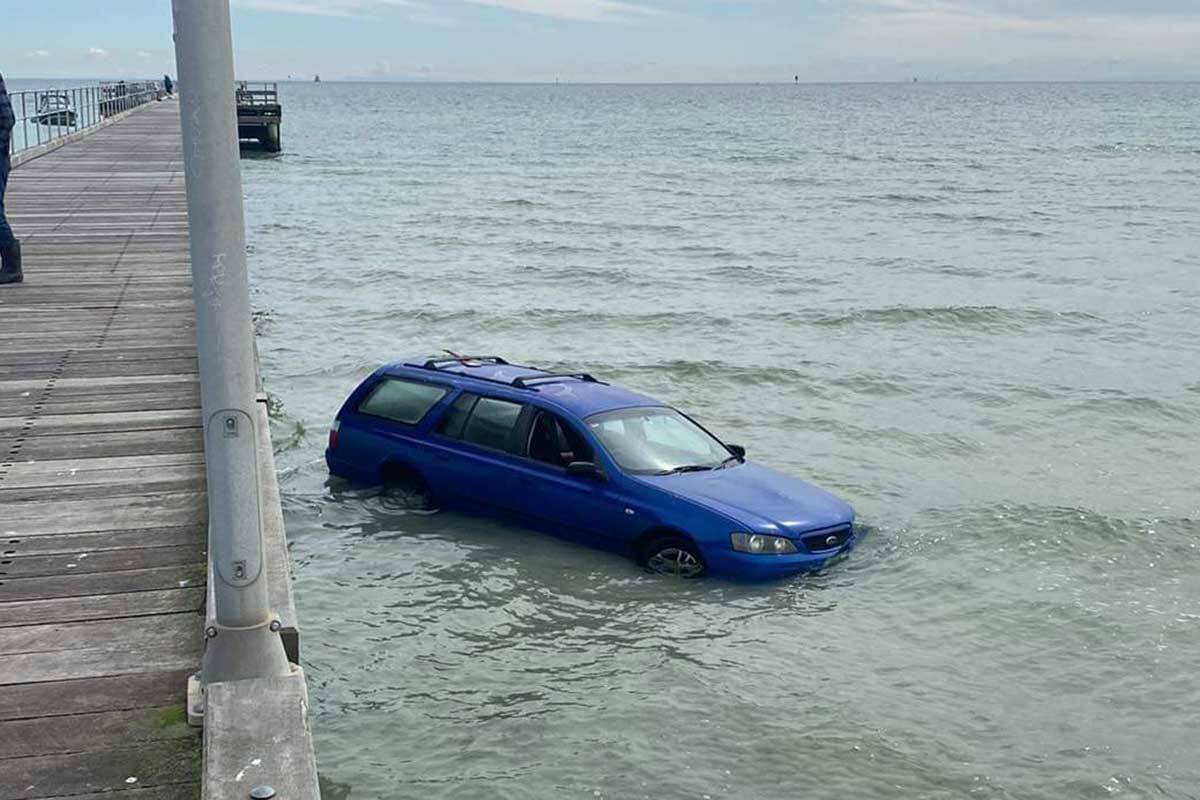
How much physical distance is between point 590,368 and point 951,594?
35.8 ft

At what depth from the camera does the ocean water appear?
896cm

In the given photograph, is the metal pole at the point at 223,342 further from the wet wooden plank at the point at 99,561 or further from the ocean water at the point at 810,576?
the ocean water at the point at 810,576

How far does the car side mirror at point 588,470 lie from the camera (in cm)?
1211

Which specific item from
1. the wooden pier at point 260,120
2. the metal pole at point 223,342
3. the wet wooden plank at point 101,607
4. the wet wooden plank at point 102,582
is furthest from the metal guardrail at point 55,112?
the metal pole at point 223,342

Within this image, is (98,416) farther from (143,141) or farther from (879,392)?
(143,141)

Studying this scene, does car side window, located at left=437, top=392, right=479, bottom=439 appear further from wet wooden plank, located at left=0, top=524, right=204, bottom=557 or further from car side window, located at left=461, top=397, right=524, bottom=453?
wet wooden plank, located at left=0, top=524, right=204, bottom=557

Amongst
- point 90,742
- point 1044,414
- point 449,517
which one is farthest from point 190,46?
point 1044,414

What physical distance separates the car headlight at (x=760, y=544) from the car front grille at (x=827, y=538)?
0.82 feet

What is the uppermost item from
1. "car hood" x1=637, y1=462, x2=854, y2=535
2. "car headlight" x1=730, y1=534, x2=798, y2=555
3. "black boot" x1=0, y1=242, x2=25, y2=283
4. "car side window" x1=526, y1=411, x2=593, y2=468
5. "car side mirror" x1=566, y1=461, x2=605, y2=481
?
Result: "black boot" x1=0, y1=242, x2=25, y2=283

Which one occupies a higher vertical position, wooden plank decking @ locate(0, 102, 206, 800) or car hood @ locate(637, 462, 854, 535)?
wooden plank decking @ locate(0, 102, 206, 800)

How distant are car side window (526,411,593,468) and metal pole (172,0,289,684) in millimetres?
6842

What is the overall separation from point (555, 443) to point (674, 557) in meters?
1.63

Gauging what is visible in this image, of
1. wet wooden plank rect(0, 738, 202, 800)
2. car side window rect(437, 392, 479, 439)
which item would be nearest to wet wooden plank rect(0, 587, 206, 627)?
wet wooden plank rect(0, 738, 202, 800)

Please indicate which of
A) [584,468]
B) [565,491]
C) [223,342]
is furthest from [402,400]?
[223,342]
